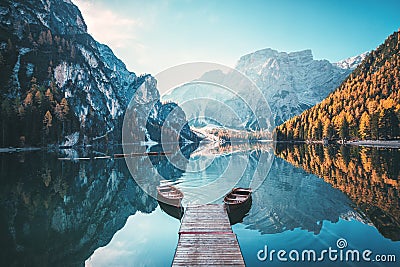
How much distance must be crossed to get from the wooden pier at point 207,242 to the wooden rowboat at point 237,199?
1.64 meters

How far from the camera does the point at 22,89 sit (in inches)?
5384

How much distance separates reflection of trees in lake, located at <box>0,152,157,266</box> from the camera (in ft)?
58.2

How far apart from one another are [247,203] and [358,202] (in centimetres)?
1106

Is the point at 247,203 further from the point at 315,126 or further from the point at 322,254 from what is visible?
the point at 315,126

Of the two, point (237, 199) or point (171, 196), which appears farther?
point (171, 196)

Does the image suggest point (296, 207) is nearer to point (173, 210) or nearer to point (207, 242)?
point (173, 210)

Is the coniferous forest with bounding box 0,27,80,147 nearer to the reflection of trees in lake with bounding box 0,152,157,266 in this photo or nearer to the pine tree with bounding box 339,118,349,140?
the reflection of trees in lake with bounding box 0,152,157,266

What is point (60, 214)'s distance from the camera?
26234 millimetres

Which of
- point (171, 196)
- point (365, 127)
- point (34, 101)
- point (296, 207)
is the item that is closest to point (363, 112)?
point (365, 127)

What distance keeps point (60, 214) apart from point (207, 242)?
661 inches

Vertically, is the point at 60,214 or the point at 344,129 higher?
the point at 344,129

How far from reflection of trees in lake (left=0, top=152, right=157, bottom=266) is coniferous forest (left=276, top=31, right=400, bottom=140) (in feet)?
336

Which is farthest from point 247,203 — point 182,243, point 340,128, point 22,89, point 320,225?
point 22,89

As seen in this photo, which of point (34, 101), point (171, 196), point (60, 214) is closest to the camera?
point (60, 214)
